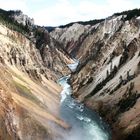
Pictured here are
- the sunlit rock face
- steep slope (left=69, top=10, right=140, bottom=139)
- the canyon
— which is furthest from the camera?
the sunlit rock face

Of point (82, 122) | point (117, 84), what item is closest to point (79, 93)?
point (117, 84)

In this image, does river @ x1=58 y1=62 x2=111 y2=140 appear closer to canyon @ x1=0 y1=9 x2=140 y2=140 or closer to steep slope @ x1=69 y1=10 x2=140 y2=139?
canyon @ x1=0 y1=9 x2=140 y2=140

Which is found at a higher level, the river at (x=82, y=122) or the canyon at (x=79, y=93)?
the canyon at (x=79, y=93)

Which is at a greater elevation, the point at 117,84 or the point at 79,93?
the point at 117,84

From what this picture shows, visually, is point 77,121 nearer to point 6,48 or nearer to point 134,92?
point 134,92

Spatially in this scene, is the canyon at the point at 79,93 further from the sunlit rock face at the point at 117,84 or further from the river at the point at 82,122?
the river at the point at 82,122

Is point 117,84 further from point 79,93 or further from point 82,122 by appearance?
point 79,93

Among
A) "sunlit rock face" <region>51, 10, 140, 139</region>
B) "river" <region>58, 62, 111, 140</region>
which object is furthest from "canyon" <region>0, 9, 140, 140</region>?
"river" <region>58, 62, 111, 140</region>

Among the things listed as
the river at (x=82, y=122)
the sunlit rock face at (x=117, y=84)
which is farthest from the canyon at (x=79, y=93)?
the river at (x=82, y=122)
